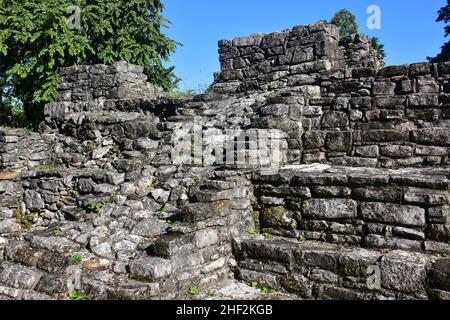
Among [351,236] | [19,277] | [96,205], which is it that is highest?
[96,205]

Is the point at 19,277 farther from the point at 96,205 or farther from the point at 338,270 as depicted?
the point at 338,270

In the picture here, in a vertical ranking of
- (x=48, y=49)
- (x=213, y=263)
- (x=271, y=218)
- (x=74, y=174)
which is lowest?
(x=213, y=263)

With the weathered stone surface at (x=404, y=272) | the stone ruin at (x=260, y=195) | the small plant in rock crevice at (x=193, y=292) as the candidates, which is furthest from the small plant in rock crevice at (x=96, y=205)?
the weathered stone surface at (x=404, y=272)

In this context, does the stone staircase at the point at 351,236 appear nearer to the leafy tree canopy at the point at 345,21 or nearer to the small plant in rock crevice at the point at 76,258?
the small plant in rock crevice at the point at 76,258

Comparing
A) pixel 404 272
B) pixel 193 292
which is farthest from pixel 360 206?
pixel 193 292

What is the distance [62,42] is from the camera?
443 inches

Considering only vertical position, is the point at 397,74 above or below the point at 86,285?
above

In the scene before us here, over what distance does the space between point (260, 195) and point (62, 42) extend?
8.67 metres

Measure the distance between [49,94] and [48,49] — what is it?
1.22 metres

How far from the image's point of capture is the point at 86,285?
166 inches

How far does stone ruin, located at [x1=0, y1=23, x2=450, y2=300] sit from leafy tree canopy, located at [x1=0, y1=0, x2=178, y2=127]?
13.7 ft

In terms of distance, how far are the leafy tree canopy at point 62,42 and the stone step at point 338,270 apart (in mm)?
8757
